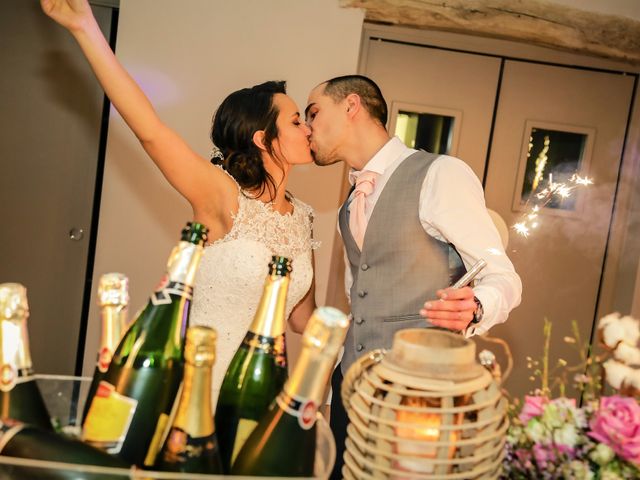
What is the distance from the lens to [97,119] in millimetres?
2945

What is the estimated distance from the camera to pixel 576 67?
3.23 metres

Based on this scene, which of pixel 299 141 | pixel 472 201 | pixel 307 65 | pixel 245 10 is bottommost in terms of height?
pixel 472 201

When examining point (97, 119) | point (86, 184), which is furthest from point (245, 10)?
point (86, 184)

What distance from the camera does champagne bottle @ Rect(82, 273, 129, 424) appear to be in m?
0.61

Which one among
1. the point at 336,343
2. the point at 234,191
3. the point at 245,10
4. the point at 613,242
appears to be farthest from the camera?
the point at 613,242

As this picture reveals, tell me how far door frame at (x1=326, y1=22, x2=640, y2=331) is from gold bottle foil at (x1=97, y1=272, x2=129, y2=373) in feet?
8.00

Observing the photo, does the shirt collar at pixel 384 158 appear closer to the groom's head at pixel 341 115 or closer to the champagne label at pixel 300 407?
the groom's head at pixel 341 115

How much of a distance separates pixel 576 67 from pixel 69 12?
9.61 feet

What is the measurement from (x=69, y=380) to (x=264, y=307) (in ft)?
0.73

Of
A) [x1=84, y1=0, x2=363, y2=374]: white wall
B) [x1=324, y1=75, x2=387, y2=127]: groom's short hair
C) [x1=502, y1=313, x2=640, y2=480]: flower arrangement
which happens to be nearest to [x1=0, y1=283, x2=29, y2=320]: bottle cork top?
[x1=502, y1=313, x2=640, y2=480]: flower arrangement

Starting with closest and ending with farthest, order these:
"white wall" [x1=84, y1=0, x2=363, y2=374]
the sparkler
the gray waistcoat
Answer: the gray waistcoat
"white wall" [x1=84, y1=0, x2=363, y2=374]
the sparkler

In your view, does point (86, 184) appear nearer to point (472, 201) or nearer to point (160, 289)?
point (472, 201)

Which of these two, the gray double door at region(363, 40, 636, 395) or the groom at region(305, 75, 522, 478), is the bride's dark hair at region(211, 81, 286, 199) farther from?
the gray double door at region(363, 40, 636, 395)

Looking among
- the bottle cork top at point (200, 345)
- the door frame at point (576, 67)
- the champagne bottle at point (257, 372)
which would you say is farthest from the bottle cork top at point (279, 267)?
the door frame at point (576, 67)
